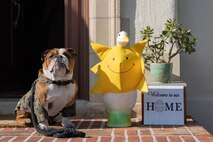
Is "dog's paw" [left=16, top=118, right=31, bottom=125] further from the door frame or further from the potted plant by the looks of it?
the potted plant

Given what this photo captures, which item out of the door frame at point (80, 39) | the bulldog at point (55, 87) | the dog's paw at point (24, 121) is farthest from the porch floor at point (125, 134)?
the door frame at point (80, 39)

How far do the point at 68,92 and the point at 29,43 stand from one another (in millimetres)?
4187

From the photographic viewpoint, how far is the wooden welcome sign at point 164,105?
487 cm

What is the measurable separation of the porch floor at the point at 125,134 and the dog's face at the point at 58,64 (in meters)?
0.60

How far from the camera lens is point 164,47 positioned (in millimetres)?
5355

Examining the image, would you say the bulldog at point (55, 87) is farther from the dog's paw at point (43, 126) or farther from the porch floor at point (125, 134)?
the porch floor at point (125, 134)

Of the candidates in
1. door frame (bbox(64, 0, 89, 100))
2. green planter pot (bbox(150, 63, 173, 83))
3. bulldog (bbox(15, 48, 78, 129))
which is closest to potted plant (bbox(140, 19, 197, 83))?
green planter pot (bbox(150, 63, 173, 83))

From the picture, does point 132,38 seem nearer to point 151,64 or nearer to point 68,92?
point 151,64

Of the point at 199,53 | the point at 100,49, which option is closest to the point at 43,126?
the point at 100,49

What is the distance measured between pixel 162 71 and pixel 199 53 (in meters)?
0.99

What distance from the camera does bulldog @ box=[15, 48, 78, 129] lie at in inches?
174

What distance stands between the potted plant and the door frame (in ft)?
2.51

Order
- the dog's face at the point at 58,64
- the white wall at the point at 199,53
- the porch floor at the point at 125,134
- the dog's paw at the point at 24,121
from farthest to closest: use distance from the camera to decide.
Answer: the white wall at the point at 199,53 < the dog's paw at the point at 24,121 < the dog's face at the point at 58,64 < the porch floor at the point at 125,134

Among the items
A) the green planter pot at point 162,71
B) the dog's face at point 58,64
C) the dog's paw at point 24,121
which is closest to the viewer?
the dog's face at point 58,64
